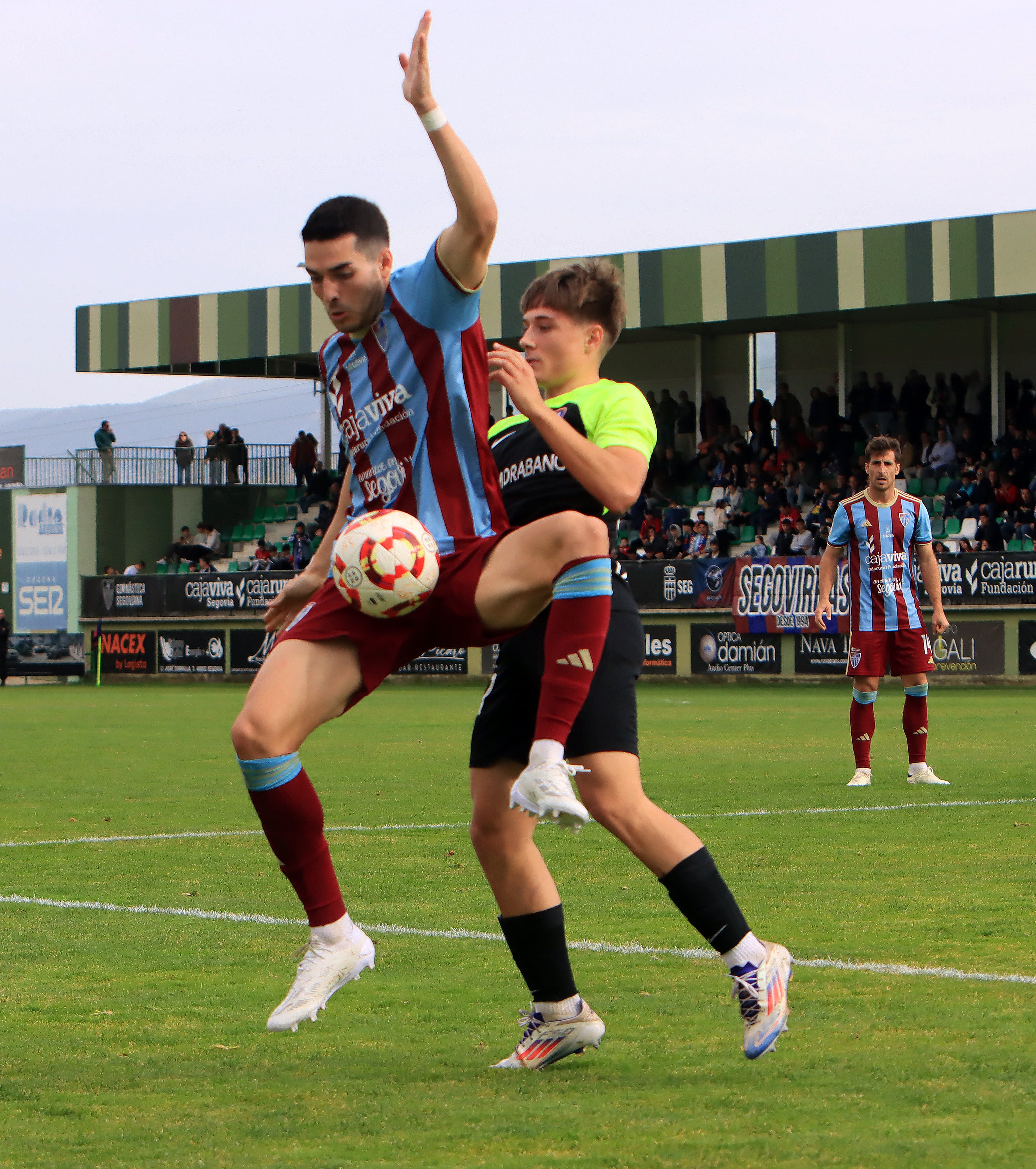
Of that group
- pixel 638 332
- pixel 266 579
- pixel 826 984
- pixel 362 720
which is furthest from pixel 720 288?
pixel 826 984

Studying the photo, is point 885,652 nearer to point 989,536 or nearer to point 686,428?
point 989,536

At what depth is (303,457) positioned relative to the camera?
1692 inches

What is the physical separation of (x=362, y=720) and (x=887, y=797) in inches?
429

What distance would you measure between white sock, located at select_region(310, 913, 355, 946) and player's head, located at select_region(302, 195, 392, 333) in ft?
4.85

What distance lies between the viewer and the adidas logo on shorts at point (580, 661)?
3.83m

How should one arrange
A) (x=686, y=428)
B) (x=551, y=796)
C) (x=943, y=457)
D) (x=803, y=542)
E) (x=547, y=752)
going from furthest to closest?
(x=686, y=428)
(x=943, y=457)
(x=803, y=542)
(x=547, y=752)
(x=551, y=796)

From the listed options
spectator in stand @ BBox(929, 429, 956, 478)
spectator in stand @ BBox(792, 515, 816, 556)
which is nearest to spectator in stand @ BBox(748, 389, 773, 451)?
spectator in stand @ BBox(929, 429, 956, 478)

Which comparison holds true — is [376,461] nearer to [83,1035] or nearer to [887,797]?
[83,1035]

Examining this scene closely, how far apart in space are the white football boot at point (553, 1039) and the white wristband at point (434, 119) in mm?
2146

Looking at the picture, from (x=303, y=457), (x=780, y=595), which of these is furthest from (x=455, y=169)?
(x=303, y=457)

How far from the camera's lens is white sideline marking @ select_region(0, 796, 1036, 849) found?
8.80 m

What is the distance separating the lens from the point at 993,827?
28.0 feet

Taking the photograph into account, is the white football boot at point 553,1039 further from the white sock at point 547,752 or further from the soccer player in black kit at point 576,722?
the white sock at point 547,752

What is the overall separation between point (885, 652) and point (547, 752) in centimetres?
809
